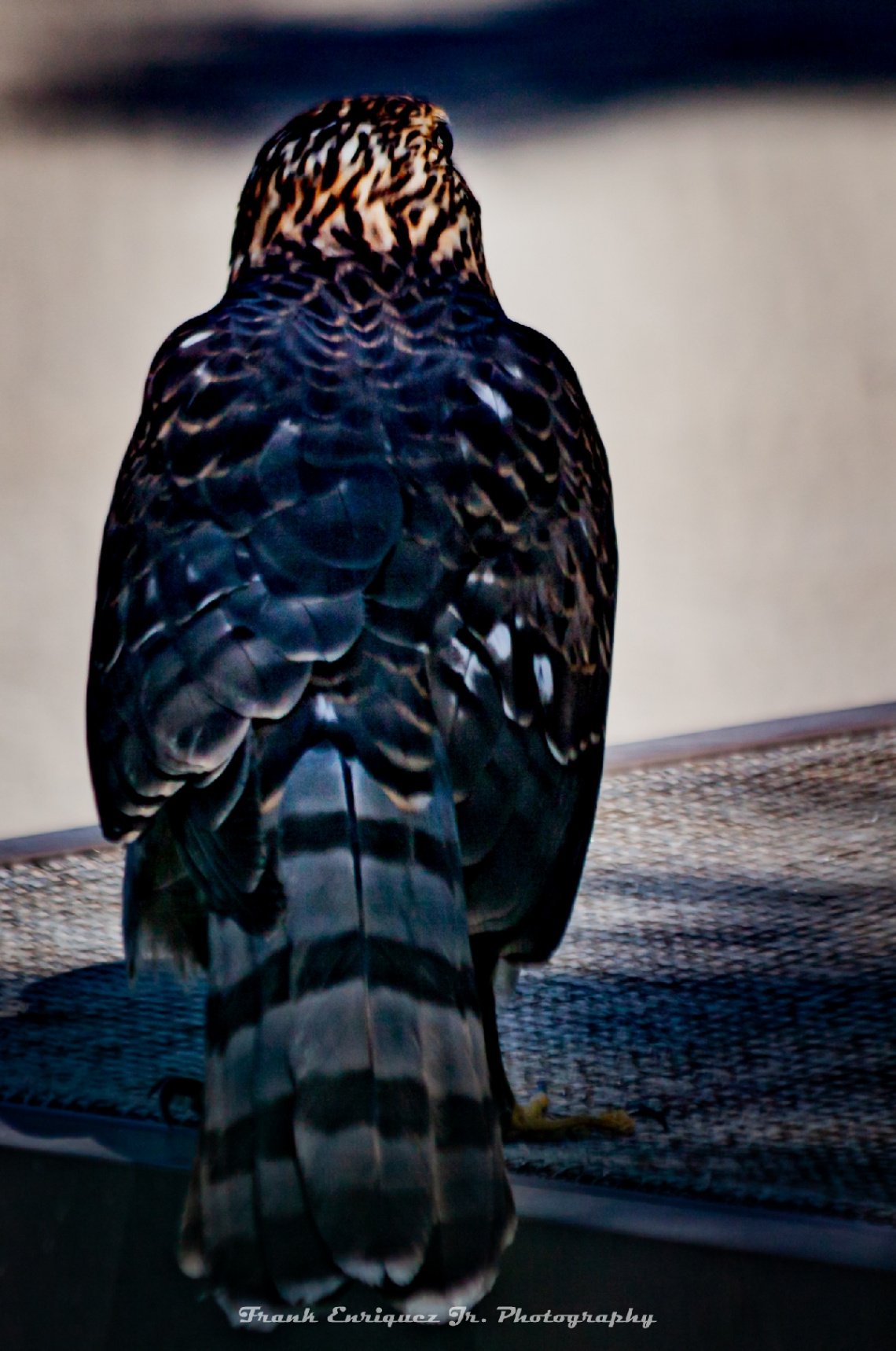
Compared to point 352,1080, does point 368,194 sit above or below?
above

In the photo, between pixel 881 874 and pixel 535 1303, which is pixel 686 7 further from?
pixel 535 1303

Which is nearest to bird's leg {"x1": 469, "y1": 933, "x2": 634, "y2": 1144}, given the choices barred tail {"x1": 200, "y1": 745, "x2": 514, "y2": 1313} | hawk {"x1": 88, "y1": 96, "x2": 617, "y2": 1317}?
hawk {"x1": 88, "y1": 96, "x2": 617, "y2": 1317}

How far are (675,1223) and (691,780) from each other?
1274mm

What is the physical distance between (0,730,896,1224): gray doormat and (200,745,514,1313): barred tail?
29cm

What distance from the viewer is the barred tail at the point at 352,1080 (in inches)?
37.2

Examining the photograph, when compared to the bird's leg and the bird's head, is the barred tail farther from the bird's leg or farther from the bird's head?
the bird's head

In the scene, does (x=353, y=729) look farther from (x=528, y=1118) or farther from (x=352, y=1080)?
(x=528, y=1118)

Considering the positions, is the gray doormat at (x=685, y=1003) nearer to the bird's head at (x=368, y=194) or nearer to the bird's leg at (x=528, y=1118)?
the bird's leg at (x=528, y=1118)

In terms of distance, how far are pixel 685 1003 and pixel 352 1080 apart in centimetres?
69

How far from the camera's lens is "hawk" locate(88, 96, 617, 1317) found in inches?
38.1

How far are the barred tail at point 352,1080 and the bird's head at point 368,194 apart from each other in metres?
0.80

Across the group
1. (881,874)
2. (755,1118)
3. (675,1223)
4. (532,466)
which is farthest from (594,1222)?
(881,874)

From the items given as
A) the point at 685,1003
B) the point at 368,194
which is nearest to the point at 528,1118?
the point at 685,1003

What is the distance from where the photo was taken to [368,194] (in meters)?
1.66
